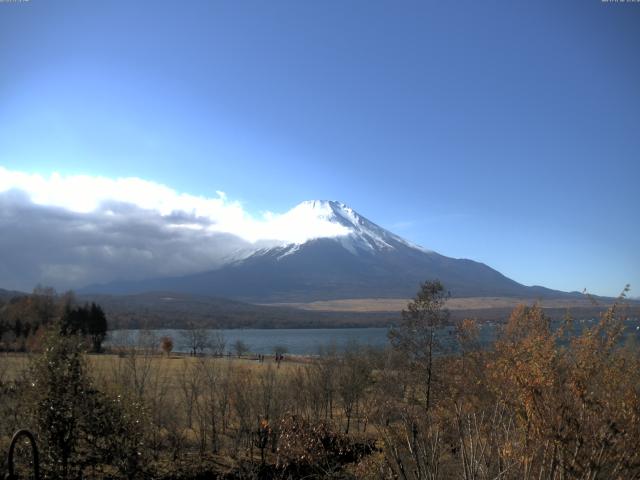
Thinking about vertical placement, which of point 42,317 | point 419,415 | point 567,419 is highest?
point 567,419

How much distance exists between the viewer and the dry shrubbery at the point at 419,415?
250 inches

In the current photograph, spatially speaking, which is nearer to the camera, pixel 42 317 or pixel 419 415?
pixel 419 415

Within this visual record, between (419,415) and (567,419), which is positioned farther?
(419,415)

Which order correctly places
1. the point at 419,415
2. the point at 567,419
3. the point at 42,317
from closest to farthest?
the point at 567,419
the point at 419,415
the point at 42,317

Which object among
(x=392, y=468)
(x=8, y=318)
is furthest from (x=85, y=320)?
(x=392, y=468)

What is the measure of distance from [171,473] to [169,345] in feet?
194

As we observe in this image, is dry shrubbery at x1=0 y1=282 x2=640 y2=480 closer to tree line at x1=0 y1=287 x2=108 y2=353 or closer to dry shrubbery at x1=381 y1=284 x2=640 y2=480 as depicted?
dry shrubbery at x1=381 y1=284 x2=640 y2=480

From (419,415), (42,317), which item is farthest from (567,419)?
(42,317)

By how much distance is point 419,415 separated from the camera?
12.5 m

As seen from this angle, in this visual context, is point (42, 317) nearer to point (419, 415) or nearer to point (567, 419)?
point (419, 415)

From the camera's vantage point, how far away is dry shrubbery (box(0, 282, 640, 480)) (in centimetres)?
634

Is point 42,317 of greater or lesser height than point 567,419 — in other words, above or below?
below

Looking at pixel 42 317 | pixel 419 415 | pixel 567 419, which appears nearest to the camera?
pixel 567 419

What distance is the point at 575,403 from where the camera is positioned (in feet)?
21.7
